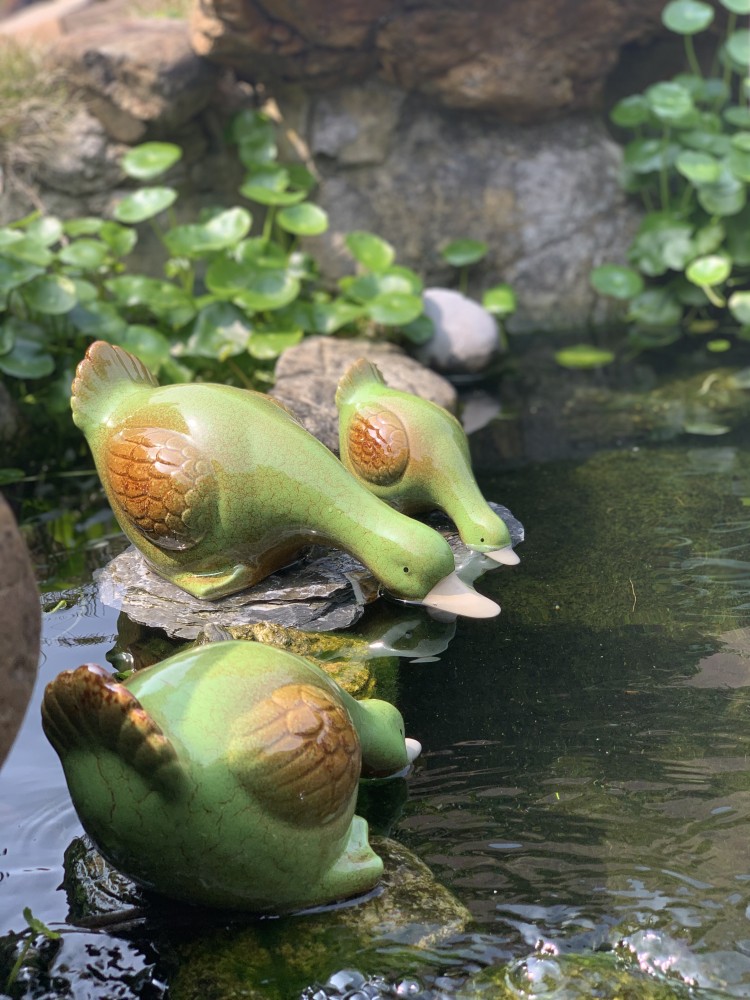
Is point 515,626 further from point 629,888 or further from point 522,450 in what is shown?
point 522,450

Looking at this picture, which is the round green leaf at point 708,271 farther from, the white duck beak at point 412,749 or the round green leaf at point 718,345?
the white duck beak at point 412,749

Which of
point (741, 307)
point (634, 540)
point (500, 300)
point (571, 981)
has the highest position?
point (571, 981)

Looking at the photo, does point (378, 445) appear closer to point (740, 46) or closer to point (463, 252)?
point (463, 252)

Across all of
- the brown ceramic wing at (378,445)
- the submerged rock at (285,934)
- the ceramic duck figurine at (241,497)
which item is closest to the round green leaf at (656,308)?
the brown ceramic wing at (378,445)

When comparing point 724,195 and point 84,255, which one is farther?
point 724,195

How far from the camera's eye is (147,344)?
4547 millimetres

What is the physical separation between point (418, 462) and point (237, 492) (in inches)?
22.2

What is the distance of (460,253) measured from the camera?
18.2ft

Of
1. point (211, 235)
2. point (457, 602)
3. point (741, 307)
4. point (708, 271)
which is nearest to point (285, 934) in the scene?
point (457, 602)

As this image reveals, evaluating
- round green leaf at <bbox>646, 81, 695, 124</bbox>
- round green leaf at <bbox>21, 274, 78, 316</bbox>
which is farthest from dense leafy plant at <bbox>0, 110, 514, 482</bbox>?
round green leaf at <bbox>646, 81, 695, 124</bbox>

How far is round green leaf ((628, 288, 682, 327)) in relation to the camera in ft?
18.3

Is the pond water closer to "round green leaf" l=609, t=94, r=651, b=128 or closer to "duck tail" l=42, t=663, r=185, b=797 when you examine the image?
"duck tail" l=42, t=663, r=185, b=797

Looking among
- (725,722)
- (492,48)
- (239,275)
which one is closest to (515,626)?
(725,722)

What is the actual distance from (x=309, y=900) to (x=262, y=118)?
4.53 meters
